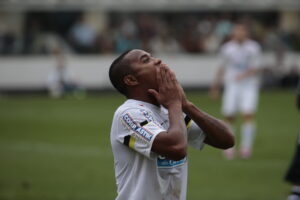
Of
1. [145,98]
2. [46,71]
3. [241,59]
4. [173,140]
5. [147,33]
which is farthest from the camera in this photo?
[147,33]

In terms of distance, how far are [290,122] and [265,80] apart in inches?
513

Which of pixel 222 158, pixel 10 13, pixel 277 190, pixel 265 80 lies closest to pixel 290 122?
pixel 222 158

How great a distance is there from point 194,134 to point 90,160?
10414 millimetres

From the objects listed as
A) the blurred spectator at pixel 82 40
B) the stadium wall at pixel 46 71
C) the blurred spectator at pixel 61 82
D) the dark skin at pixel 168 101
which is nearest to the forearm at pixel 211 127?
the dark skin at pixel 168 101

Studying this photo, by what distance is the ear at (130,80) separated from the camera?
532 cm

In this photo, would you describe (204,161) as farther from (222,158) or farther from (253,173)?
(253,173)

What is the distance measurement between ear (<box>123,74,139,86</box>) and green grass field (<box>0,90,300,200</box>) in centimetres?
651

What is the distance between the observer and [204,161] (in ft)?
51.9

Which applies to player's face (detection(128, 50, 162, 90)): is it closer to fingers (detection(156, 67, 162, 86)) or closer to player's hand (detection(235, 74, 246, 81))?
fingers (detection(156, 67, 162, 86))

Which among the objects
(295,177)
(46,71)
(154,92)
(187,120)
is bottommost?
(46,71)

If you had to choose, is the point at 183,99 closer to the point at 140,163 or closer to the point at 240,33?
the point at 140,163

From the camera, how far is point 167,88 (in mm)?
5117

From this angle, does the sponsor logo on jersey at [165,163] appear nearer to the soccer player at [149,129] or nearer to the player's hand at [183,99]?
the soccer player at [149,129]

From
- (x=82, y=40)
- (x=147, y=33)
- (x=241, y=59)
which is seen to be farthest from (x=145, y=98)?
(x=147, y=33)
